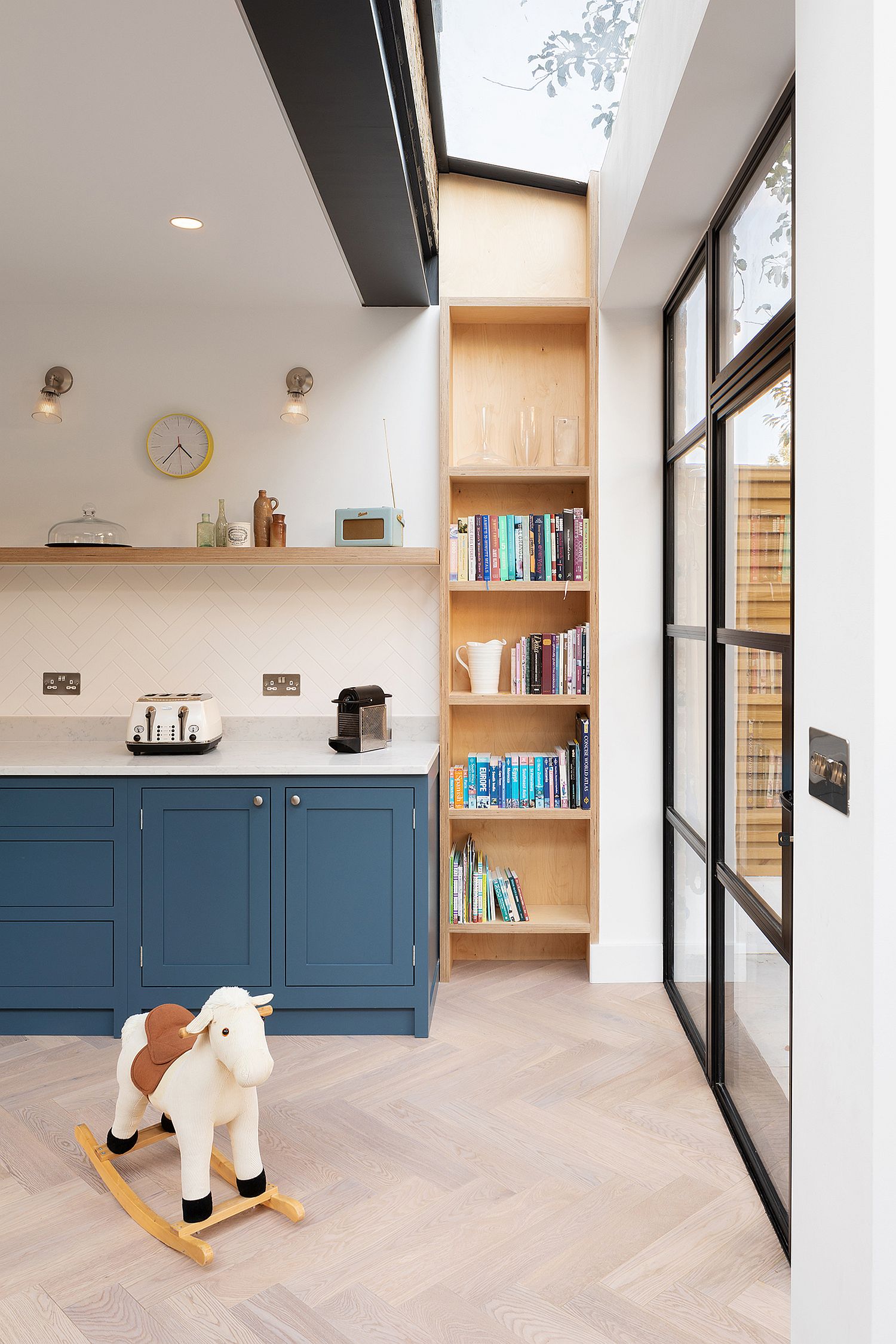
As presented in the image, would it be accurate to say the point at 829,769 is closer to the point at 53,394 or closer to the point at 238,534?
the point at 238,534

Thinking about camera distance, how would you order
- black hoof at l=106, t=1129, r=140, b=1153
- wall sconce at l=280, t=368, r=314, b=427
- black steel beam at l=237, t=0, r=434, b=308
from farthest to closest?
wall sconce at l=280, t=368, r=314, b=427 → black hoof at l=106, t=1129, r=140, b=1153 → black steel beam at l=237, t=0, r=434, b=308

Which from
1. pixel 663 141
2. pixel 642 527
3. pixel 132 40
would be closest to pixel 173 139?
pixel 132 40

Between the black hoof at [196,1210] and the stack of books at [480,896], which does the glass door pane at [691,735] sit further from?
the black hoof at [196,1210]

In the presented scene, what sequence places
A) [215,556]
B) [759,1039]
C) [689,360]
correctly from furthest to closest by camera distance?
[215,556] < [689,360] < [759,1039]

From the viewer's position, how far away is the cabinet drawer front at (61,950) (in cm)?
293

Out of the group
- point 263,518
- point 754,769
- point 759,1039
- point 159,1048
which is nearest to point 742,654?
point 754,769

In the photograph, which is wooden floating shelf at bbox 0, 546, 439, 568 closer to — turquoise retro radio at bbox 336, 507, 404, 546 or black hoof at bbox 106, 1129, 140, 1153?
turquoise retro radio at bbox 336, 507, 404, 546

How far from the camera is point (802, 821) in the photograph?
1283 millimetres

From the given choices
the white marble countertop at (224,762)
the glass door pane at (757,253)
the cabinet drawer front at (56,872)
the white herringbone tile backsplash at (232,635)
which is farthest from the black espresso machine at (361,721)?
the glass door pane at (757,253)

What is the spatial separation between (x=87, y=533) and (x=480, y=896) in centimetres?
198

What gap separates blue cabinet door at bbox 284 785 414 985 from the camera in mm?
2920

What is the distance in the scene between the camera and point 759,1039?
2135mm

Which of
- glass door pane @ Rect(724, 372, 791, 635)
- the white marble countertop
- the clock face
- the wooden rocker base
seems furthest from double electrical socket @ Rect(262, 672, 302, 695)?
glass door pane @ Rect(724, 372, 791, 635)

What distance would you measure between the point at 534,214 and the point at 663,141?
1451 mm
